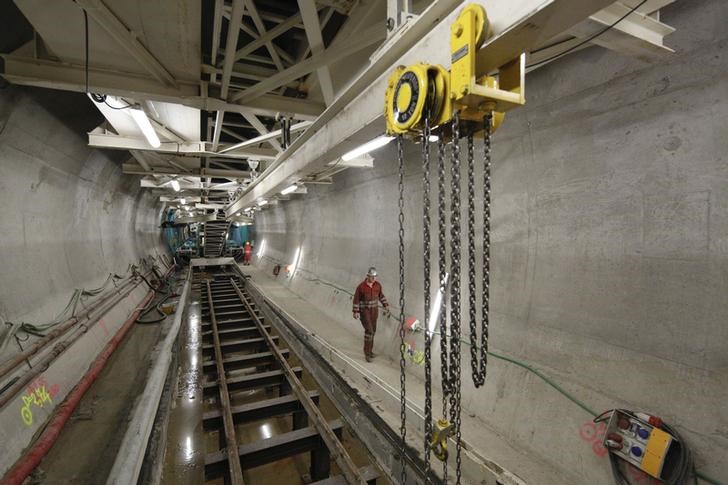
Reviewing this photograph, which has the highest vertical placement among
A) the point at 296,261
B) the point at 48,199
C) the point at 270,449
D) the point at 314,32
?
the point at 314,32

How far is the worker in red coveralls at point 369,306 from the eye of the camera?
643cm

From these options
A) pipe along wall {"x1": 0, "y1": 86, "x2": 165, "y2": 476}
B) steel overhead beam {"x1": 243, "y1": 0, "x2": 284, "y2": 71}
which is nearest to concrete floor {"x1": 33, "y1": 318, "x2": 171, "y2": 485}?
pipe along wall {"x1": 0, "y1": 86, "x2": 165, "y2": 476}

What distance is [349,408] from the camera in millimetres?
4648

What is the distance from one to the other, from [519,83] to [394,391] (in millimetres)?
4441

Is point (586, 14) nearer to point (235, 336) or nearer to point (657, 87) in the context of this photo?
point (657, 87)

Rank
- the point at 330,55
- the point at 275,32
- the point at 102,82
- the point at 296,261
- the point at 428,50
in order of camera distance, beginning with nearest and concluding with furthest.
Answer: the point at 428,50 → the point at 330,55 → the point at 102,82 → the point at 275,32 → the point at 296,261

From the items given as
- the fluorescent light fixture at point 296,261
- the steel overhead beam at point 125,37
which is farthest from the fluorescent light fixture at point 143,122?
the fluorescent light fixture at point 296,261

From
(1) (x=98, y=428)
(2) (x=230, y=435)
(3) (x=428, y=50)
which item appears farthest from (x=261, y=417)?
(3) (x=428, y=50)

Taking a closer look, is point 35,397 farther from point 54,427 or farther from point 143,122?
point 143,122

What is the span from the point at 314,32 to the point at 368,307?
466cm

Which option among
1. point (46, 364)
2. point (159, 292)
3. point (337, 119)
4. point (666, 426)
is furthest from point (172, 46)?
point (159, 292)

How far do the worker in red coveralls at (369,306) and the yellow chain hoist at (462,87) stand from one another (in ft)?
15.6

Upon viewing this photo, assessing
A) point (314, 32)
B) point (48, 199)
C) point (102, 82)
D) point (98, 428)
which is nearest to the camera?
point (314, 32)

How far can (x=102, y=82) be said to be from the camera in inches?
139
